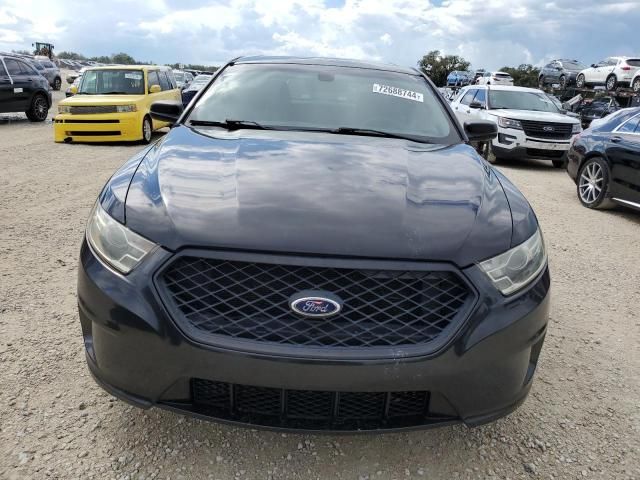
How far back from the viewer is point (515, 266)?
188 centimetres

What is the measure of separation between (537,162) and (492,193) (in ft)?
35.6

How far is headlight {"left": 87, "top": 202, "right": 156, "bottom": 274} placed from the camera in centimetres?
180

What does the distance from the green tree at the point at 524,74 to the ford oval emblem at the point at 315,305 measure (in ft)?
168

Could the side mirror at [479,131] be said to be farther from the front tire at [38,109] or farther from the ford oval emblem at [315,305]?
the front tire at [38,109]

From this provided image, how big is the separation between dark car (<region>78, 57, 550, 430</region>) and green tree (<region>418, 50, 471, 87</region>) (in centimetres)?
6747

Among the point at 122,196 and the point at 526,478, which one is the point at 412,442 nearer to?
the point at 526,478

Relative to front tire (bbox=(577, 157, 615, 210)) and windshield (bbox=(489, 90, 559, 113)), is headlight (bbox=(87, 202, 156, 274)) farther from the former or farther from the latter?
windshield (bbox=(489, 90, 559, 113))

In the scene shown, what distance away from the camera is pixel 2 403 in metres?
2.35

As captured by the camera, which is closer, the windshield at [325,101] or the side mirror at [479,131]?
the windshield at [325,101]

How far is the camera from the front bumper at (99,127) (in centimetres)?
1082

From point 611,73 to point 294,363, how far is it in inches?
904

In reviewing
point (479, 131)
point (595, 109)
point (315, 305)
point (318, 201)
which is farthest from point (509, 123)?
point (315, 305)

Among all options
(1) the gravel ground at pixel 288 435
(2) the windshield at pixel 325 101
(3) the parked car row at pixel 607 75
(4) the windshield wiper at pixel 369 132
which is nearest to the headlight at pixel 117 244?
(1) the gravel ground at pixel 288 435

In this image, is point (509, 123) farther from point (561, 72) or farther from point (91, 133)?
point (561, 72)
